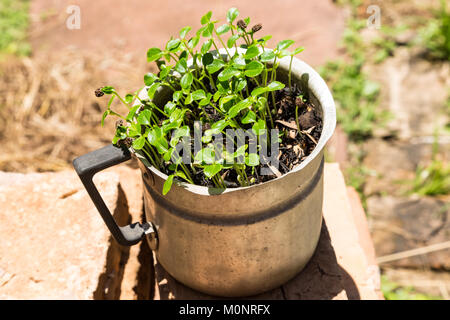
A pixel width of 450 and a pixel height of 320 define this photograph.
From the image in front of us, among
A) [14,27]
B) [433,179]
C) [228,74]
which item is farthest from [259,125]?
[14,27]

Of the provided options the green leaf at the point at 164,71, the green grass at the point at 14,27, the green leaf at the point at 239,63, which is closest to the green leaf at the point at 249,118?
the green leaf at the point at 239,63

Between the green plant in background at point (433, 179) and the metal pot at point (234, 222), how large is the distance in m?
1.28

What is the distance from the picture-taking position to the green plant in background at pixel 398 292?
6.63 ft

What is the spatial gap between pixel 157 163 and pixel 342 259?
0.72 meters

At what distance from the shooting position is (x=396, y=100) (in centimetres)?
266

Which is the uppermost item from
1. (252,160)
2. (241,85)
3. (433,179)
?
(241,85)

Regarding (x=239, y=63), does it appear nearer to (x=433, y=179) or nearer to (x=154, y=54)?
(x=154, y=54)

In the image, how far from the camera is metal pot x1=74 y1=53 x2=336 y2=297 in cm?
102

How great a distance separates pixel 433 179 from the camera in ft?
7.59

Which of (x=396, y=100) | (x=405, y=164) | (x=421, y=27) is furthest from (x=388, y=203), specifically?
(x=421, y=27)

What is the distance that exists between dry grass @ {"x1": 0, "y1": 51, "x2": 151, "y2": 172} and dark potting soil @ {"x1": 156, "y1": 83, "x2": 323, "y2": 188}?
1.56m

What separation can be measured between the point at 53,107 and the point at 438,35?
2.30 metres

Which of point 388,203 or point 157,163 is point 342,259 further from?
point 388,203

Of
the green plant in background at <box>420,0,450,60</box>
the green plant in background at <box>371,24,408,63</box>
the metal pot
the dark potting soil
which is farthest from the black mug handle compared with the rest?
the green plant in background at <box>420,0,450,60</box>
